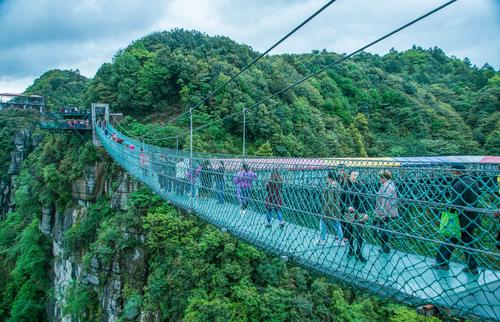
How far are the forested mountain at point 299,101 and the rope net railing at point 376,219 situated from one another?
27.7 ft

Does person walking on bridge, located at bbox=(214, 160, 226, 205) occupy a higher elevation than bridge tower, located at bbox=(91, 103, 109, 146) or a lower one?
lower

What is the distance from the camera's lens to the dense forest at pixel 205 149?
6.98 meters

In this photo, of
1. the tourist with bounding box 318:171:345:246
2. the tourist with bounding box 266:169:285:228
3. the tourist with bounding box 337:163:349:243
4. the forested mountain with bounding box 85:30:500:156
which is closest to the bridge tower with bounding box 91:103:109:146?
the forested mountain with bounding box 85:30:500:156

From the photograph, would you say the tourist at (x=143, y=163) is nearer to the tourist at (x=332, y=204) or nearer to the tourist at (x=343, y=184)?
the tourist at (x=332, y=204)

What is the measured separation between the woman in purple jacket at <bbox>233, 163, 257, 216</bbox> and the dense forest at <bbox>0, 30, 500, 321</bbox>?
56.8 inches

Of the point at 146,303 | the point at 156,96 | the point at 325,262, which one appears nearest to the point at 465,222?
the point at 325,262

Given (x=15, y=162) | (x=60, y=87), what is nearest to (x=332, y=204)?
(x=15, y=162)

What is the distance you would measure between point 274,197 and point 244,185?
1.54 feet

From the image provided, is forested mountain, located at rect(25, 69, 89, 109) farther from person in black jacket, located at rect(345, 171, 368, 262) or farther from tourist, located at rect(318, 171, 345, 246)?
person in black jacket, located at rect(345, 171, 368, 262)

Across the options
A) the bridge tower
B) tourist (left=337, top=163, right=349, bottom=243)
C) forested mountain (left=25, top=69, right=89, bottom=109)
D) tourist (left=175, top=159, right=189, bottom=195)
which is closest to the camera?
tourist (left=337, top=163, right=349, bottom=243)

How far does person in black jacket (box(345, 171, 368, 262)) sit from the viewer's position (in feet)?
7.58

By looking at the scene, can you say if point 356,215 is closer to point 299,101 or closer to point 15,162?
point 299,101

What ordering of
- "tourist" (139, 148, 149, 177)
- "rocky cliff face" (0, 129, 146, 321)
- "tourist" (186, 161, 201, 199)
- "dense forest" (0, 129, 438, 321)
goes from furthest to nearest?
"rocky cliff face" (0, 129, 146, 321), "dense forest" (0, 129, 438, 321), "tourist" (139, 148, 149, 177), "tourist" (186, 161, 201, 199)

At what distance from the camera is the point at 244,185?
3502 millimetres
